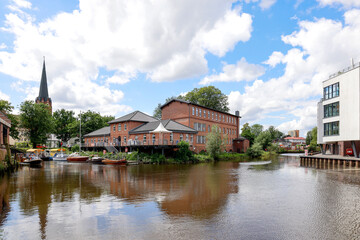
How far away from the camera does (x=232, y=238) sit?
8055mm

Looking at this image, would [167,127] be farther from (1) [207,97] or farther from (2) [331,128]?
(1) [207,97]

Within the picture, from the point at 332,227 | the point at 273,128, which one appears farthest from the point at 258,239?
the point at 273,128

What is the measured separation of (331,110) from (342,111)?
3283mm

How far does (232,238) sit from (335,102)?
38409mm

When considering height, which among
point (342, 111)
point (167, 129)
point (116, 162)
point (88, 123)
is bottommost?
point (116, 162)

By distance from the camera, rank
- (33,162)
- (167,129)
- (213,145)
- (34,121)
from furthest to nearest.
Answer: (34,121) < (213,145) < (167,129) < (33,162)

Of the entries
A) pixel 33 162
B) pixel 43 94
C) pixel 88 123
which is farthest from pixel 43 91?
pixel 33 162

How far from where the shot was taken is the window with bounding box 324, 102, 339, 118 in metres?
38.3

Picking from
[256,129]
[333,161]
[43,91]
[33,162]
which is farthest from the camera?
[256,129]

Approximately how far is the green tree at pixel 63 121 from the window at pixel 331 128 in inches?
2898

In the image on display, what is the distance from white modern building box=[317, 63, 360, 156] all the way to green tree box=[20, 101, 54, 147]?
209 ft

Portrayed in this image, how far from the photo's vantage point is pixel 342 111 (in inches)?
1431

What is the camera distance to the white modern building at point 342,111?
110ft

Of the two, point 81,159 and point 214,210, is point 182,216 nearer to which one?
point 214,210
